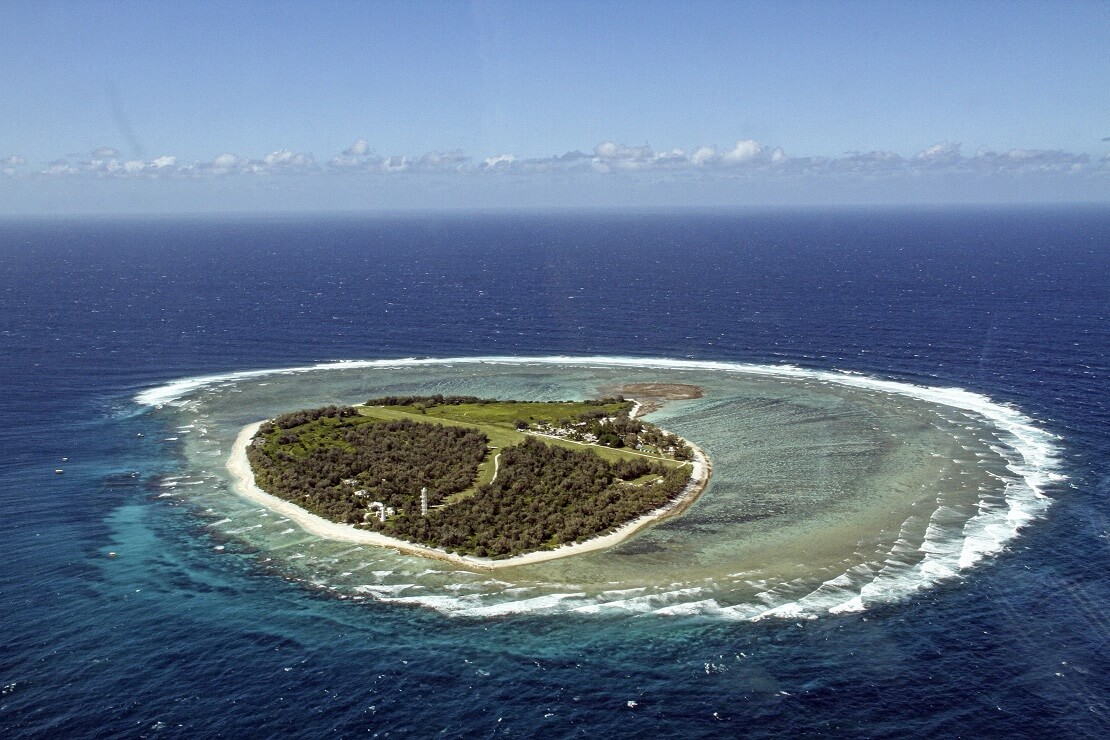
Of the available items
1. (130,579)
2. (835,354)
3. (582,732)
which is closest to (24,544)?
(130,579)

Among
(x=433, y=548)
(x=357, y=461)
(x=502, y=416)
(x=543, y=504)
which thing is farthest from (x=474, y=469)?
(x=502, y=416)

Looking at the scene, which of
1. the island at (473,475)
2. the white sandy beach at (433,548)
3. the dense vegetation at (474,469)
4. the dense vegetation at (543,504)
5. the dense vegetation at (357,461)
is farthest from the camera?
the dense vegetation at (357,461)

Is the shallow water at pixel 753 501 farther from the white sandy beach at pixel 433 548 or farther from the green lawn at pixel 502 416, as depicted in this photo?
the green lawn at pixel 502 416

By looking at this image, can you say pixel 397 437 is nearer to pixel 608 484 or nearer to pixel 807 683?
pixel 608 484

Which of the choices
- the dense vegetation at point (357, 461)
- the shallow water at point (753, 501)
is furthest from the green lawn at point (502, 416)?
the shallow water at point (753, 501)

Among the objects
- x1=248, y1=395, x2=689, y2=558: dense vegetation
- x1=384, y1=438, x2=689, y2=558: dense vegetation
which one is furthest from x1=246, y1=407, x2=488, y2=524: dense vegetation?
x1=384, y1=438, x2=689, y2=558: dense vegetation

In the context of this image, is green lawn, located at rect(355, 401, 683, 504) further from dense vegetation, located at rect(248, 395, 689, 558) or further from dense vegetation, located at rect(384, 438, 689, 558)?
dense vegetation, located at rect(384, 438, 689, 558)

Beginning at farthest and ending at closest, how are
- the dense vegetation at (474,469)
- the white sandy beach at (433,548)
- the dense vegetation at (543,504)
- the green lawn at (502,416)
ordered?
1. the green lawn at (502,416)
2. the dense vegetation at (474,469)
3. the dense vegetation at (543,504)
4. the white sandy beach at (433,548)
